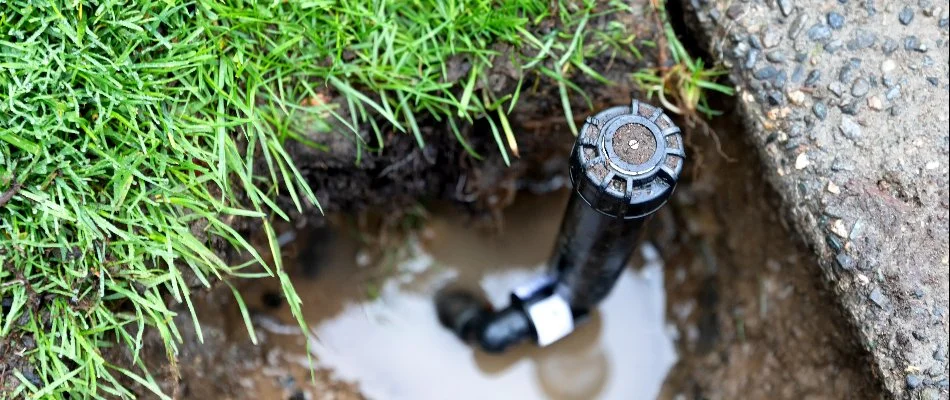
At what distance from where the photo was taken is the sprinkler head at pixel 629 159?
1.37 meters

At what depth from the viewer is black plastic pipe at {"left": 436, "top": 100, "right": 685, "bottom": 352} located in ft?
4.54

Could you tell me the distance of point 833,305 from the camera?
1.73 meters

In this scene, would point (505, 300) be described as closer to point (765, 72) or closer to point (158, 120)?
point (765, 72)

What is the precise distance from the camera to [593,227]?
1604 millimetres

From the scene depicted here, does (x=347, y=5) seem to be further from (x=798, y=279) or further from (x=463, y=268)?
(x=798, y=279)

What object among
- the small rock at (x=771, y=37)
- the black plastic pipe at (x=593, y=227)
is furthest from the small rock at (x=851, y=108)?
the black plastic pipe at (x=593, y=227)

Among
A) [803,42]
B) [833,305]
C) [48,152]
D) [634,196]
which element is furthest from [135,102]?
[833,305]

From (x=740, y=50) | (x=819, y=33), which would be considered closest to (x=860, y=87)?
(x=819, y=33)

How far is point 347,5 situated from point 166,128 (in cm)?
49

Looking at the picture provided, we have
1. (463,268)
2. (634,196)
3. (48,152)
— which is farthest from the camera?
(463,268)

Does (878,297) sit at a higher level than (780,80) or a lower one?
lower

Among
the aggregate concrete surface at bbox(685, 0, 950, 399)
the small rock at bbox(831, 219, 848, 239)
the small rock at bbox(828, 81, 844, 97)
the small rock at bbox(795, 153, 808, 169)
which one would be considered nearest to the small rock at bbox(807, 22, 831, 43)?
the aggregate concrete surface at bbox(685, 0, 950, 399)

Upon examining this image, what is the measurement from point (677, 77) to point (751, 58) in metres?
0.18

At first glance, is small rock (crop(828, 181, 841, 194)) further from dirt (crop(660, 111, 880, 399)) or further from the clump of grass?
the clump of grass
